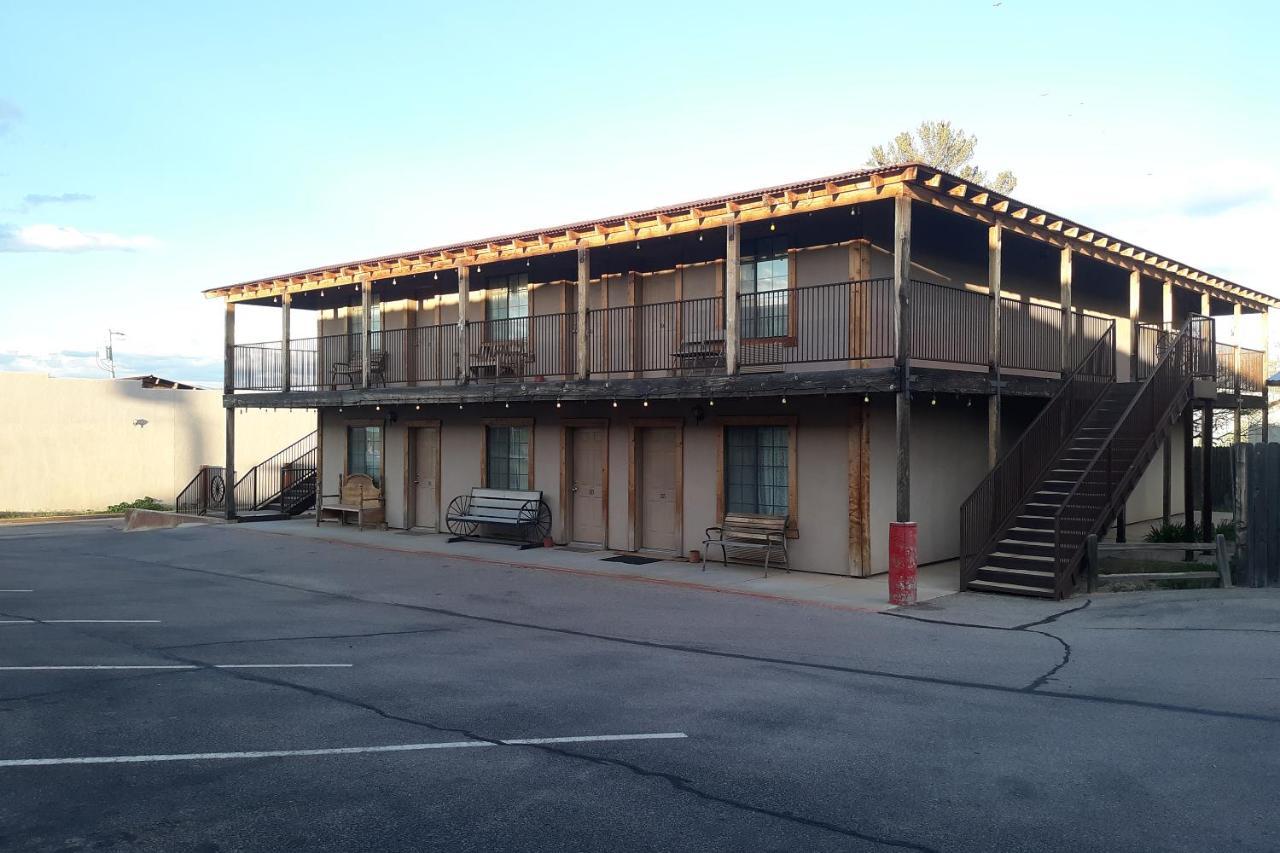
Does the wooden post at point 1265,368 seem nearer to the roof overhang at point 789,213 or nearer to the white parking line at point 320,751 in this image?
the roof overhang at point 789,213

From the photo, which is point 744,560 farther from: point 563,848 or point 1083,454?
point 563,848

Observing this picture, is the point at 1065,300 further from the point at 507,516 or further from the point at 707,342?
the point at 507,516

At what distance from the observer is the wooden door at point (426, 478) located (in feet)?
71.1

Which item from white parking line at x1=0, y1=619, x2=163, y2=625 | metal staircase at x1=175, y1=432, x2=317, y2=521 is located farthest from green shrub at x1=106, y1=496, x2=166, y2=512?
white parking line at x1=0, y1=619, x2=163, y2=625

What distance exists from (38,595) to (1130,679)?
13502 millimetres

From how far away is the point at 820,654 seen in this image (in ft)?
31.5

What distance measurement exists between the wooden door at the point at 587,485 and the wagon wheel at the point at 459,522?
8.36 feet

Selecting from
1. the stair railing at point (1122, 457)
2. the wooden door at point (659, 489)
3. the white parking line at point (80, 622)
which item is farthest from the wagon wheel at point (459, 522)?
the stair railing at point (1122, 457)

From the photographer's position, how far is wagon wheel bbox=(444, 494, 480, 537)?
2048 centimetres

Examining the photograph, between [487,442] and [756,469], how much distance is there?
675 cm

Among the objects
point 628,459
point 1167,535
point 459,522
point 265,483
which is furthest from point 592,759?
point 265,483

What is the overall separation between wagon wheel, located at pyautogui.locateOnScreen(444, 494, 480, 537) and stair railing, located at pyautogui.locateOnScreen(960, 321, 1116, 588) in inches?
410

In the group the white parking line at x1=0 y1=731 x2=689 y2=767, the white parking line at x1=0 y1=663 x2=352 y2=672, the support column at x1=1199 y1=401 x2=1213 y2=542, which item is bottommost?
the white parking line at x1=0 y1=663 x2=352 y2=672

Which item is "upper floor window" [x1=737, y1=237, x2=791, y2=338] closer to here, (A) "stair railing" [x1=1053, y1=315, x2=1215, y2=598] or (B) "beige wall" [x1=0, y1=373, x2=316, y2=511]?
(A) "stair railing" [x1=1053, y1=315, x2=1215, y2=598]
